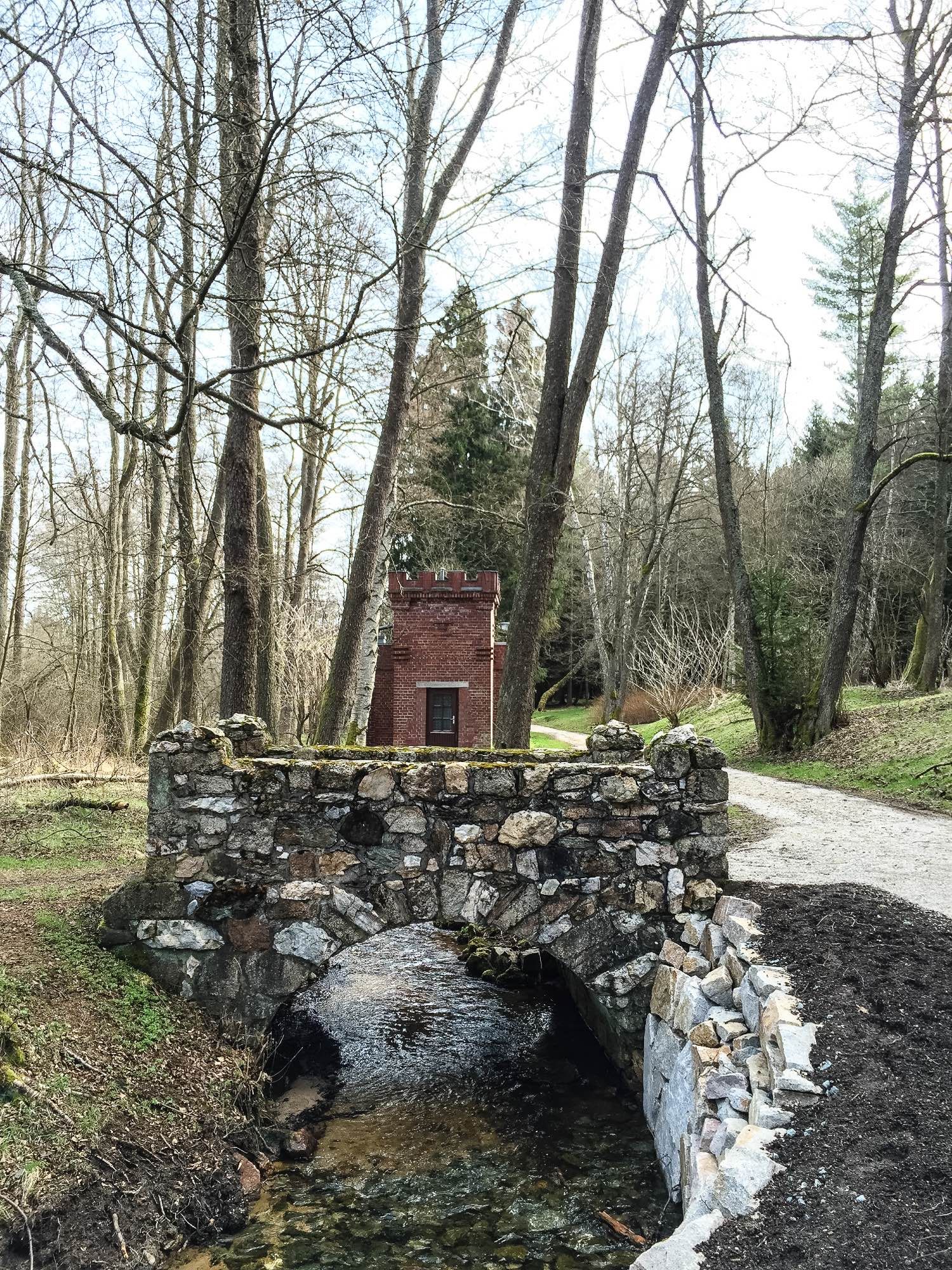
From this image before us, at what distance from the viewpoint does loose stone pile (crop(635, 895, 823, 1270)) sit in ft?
11.0

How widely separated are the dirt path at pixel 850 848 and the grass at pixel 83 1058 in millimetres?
3885

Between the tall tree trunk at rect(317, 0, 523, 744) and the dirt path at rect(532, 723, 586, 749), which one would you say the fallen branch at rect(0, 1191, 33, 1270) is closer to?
the tall tree trunk at rect(317, 0, 523, 744)

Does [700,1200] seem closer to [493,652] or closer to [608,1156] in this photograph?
[608,1156]

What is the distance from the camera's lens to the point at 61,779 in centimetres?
1138

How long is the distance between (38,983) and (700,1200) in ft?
13.6

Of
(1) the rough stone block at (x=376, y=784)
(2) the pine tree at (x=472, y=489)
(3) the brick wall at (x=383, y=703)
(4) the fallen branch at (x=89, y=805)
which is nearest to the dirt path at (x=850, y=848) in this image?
(1) the rough stone block at (x=376, y=784)

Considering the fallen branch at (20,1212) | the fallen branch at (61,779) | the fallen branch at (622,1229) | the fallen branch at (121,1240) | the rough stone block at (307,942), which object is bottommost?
the fallen branch at (622,1229)

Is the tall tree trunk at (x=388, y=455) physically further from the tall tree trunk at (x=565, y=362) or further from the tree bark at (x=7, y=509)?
the tree bark at (x=7, y=509)

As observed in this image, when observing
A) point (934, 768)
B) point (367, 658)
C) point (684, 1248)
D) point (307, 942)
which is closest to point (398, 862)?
point (307, 942)

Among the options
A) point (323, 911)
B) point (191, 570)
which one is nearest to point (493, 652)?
point (191, 570)

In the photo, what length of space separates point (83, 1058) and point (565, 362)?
24.5 ft

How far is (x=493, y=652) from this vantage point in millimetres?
20031

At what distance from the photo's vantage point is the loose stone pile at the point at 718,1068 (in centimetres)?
336

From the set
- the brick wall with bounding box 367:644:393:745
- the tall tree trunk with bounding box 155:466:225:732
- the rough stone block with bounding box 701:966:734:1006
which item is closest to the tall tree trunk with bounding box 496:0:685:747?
the tall tree trunk with bounding box 155:466:225:732
